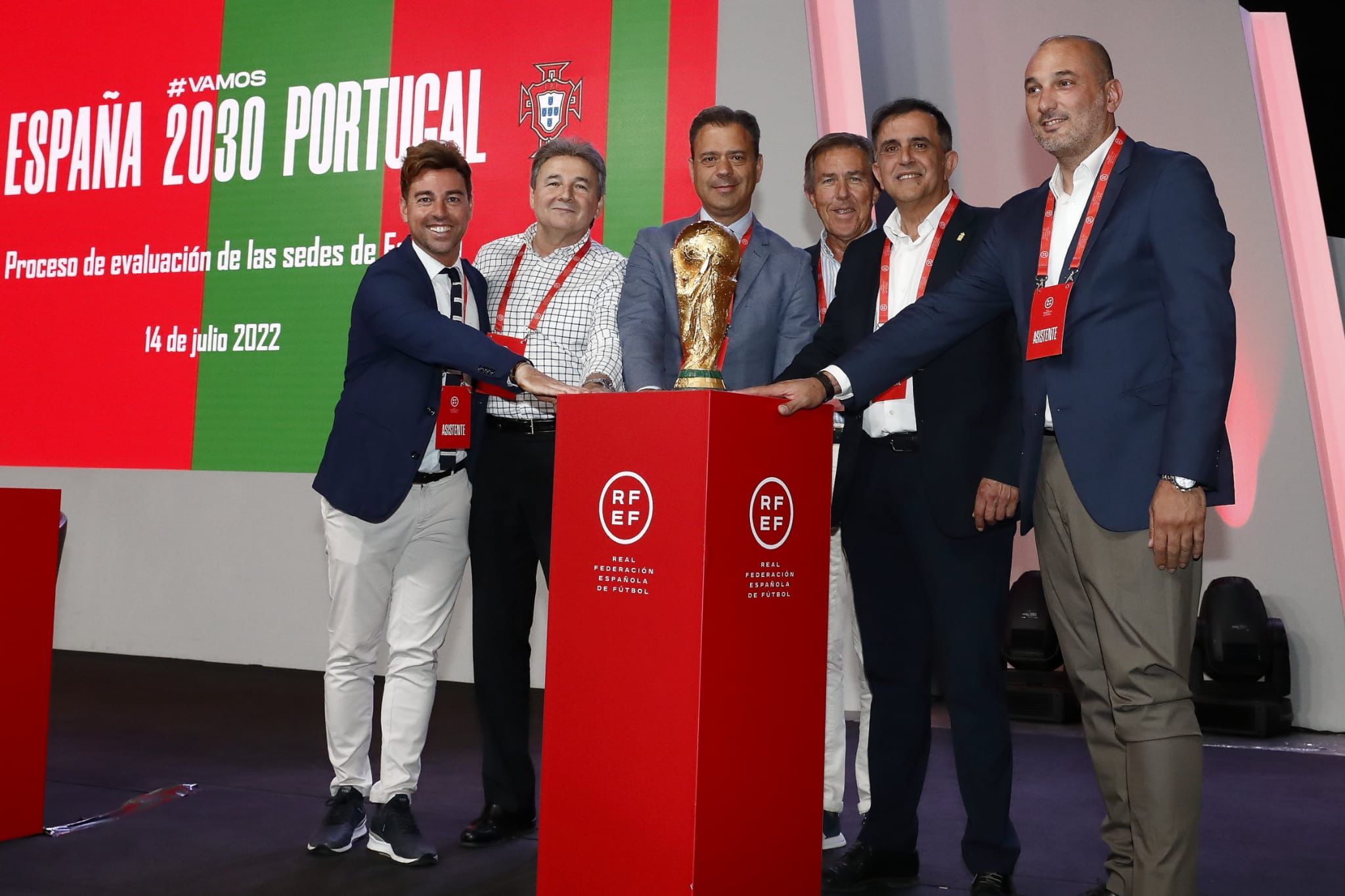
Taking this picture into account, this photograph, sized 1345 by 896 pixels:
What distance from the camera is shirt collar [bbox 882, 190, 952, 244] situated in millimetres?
2594

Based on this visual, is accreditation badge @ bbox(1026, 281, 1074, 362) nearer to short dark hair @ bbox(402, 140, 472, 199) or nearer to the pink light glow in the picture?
short dark hair @ bbox(402, 140, 472, 199)

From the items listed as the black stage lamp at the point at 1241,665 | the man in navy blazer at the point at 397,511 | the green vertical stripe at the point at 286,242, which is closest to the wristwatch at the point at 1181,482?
the man in navy blazer at the point at 397,511

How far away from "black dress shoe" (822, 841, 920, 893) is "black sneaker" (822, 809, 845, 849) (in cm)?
23

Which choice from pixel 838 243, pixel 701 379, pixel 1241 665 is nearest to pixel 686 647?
pixel 701 379

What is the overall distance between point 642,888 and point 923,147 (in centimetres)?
165

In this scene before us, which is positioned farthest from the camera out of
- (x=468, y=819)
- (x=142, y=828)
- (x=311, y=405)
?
(x=311, y=405)

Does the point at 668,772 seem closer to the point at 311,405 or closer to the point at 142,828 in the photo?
the point at 142,828

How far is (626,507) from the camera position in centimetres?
185

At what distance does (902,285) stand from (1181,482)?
86 cm

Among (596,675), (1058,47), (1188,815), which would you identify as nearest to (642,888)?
(596,675)

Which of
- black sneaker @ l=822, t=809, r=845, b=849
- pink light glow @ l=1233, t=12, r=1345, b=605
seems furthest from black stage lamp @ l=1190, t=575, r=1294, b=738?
black sneaker @ l=822, t=809, r=845, b=849

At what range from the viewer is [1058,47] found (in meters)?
2.15

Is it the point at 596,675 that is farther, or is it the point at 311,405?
the point at 311,405

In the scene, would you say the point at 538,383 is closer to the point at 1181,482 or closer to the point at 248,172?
the point at 1181,482
